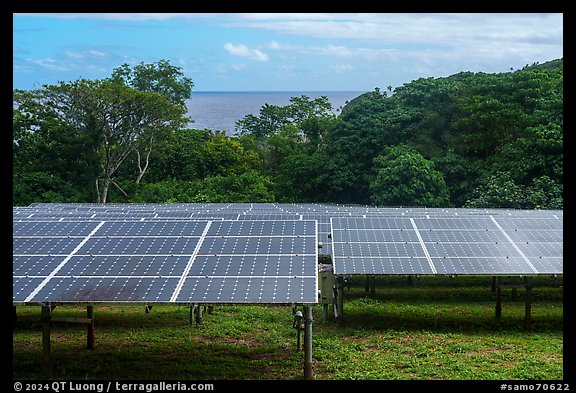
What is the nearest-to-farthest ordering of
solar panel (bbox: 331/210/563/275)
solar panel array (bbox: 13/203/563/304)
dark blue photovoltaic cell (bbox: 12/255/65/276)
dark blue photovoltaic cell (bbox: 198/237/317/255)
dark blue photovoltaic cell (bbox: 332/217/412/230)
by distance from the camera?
solar panel array (bbox: 13/203/563/304) < dark blue photovoltaic cell (bbox: 12/255/65/276) < dark blue photovoltaic cell (bbox: 198/237/317/255) < solar panel (bbox: 331/210/563/275) < dark blue photovoltaic cell (bbox: 332/217/412/230)

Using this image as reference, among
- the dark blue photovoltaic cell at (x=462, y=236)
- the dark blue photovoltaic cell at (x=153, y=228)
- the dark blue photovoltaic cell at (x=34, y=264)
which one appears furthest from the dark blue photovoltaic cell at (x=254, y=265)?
the dark blue photovoltaic cell at (x=462, y=236)

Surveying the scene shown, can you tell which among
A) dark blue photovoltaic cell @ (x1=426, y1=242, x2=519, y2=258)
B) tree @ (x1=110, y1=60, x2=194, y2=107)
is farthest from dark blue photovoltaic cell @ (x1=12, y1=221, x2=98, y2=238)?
tree @ (x1=110, y1=60, x2=194, y2=107)

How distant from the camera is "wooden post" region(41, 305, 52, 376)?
458 inches

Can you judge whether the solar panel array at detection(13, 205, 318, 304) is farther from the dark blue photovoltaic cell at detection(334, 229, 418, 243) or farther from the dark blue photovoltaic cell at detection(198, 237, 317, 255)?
the dark blue photovoltaic cell at detection(334, 229, 418, 243)

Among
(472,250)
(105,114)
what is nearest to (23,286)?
(472,250)

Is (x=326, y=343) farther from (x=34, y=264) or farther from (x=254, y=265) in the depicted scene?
(x=34, y=264)

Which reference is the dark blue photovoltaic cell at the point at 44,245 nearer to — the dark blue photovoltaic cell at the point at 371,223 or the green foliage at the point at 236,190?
the dark blue photovoltaic cell at the point at 371,223

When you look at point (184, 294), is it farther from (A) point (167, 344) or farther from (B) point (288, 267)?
(A) point (167, 344)

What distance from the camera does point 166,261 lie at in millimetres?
12672

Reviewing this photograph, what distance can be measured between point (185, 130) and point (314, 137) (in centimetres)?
1062

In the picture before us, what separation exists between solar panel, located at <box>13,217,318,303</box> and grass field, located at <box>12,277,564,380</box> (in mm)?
1823

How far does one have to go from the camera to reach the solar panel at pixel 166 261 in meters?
11.3

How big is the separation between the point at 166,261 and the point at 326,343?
4.17 meters

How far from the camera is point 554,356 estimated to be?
1358 cm
